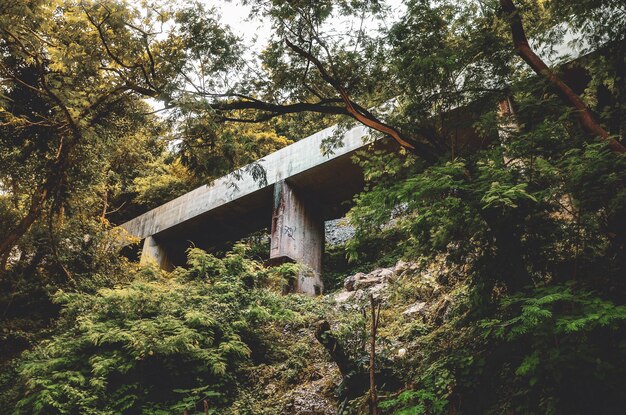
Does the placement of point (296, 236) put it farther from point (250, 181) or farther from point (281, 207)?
point (250, 181)

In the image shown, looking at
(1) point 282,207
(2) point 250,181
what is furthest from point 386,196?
(2) point 250,181

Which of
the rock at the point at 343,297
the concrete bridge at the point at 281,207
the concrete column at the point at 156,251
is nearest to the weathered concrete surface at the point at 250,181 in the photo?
the concrete bridge at the point at 281,207

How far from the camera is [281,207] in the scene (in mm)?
12781

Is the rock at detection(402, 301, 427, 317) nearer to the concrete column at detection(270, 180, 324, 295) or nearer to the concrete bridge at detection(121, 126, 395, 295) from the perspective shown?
the concrete bridge at detection(121, 126, 395, 295)

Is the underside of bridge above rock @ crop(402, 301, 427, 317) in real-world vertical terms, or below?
above

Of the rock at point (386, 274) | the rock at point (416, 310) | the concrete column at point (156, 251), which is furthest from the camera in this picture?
the concrete column at point (156, 251)

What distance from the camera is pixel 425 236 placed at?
4.87 metres

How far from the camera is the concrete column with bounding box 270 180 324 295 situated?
40.2ft

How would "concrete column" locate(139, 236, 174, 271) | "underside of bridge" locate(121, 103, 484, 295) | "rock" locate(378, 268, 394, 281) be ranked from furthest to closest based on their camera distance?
"concrete column" locate(139, 236, 174, 271) < "underside of bridge" locate(121, 103, 484, 295) < "rock" locate(378, 268, 394, 281)

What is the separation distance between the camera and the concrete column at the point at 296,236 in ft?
40.2

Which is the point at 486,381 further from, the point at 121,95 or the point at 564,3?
the point at 121,95

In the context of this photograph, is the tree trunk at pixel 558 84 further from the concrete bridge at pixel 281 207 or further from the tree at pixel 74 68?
the concrete bridge at pixel 281 207

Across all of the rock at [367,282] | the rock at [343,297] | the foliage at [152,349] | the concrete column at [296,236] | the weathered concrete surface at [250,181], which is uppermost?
the weathered concrete surface at [250,181]

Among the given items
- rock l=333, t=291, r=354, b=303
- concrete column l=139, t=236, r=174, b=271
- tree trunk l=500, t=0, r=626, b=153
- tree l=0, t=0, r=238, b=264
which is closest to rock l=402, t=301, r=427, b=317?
rock l=333, t=291, r=354, b=303
